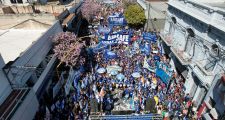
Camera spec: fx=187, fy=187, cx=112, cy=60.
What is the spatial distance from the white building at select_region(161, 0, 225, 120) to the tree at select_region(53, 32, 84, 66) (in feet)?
36.4

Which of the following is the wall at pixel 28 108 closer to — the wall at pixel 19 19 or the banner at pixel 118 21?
Answer: the wall at pixel 19 19

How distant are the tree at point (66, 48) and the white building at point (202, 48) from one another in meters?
11.1

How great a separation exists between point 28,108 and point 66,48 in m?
7.46

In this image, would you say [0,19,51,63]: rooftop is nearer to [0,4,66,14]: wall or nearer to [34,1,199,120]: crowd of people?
[34,1,199,120]: crowd of people

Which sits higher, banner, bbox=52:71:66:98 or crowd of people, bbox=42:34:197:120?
banner, bbox=52:71:66:98

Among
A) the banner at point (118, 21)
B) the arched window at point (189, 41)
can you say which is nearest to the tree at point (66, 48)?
the arched window at point (189, 41)

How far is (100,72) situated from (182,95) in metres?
9.04

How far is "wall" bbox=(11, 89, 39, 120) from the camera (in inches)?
508

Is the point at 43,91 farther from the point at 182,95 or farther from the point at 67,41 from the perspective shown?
the point at 182,95

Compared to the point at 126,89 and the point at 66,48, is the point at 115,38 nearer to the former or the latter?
the point at 66,48

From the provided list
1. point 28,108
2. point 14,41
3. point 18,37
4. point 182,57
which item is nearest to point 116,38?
point 182,57

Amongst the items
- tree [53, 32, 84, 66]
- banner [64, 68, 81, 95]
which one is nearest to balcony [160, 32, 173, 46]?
tree [53, 32, 84, 66]

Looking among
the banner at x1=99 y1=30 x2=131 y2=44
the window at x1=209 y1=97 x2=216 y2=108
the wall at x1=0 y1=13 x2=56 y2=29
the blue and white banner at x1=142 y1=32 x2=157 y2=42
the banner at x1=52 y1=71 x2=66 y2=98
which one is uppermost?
the wall at x1=0 y1=13 x2=56 y2=29

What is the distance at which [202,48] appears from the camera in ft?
56.4
